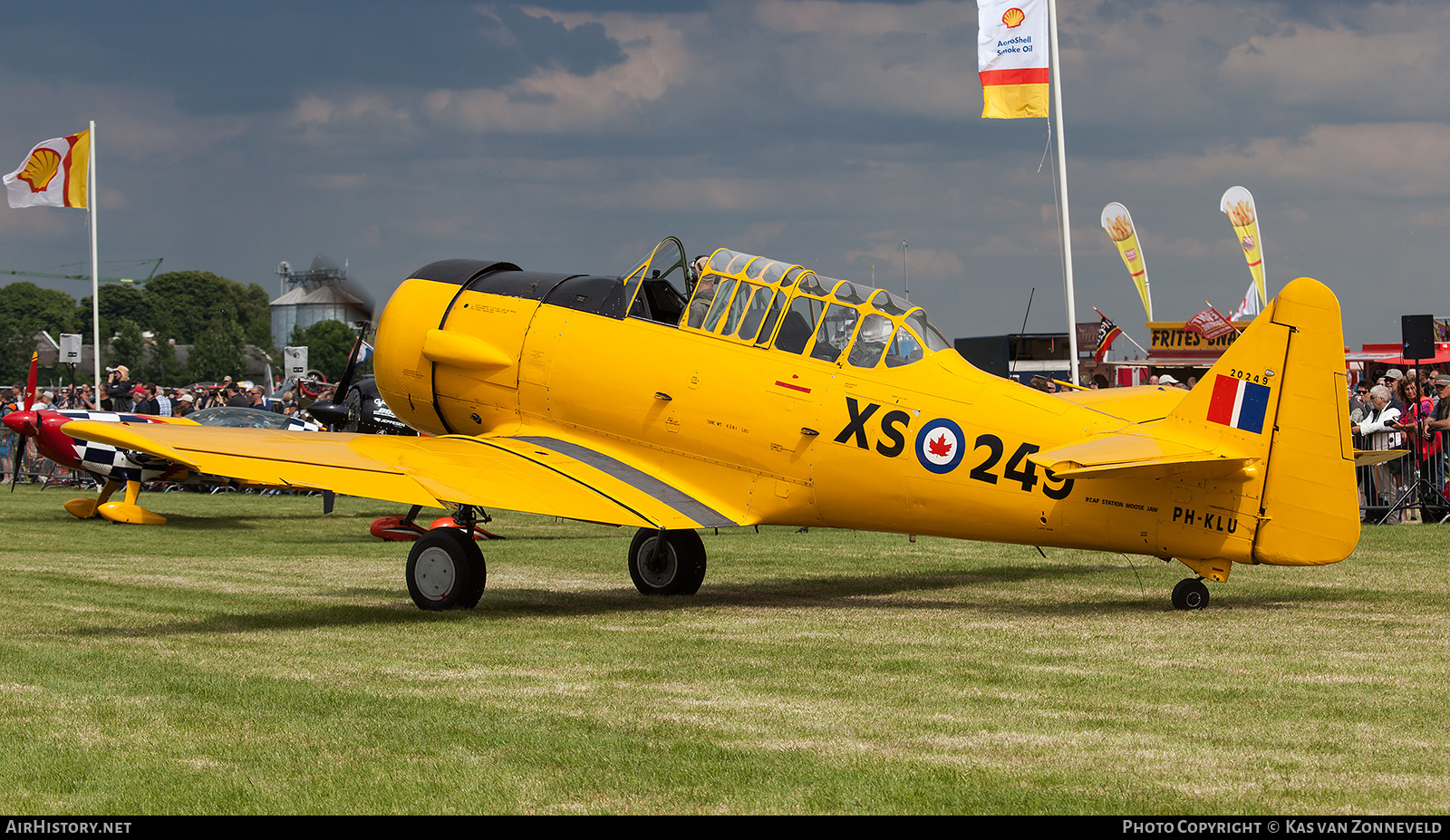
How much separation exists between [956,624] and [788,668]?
6.77 ft

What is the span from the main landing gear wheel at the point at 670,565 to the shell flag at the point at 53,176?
26.4 meters

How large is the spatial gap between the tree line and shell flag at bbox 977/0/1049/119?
102 meters

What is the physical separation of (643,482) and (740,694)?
3.81 m

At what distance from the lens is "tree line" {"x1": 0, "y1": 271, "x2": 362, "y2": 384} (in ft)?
399

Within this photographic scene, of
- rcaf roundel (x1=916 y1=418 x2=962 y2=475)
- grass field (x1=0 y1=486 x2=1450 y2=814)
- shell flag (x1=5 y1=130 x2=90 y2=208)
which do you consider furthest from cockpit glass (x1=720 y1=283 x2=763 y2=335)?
shell flag (x1=5 y1=130 x2=90 y2=208)

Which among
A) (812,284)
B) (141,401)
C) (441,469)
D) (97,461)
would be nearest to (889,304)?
(812,284)

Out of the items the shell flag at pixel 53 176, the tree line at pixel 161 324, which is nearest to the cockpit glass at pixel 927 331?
the shell flag at pixel 53 176

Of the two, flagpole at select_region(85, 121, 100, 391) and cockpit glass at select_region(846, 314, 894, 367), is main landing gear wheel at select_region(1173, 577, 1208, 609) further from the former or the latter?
flagpole at select_region(85, 121, 100, 391)

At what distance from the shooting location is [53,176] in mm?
32156

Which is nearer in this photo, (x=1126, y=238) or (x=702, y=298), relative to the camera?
(x=702, y=298)

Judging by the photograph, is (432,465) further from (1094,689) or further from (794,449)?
(1094,689)

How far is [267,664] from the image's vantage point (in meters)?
7.67

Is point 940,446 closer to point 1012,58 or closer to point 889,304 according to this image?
point 889,304
